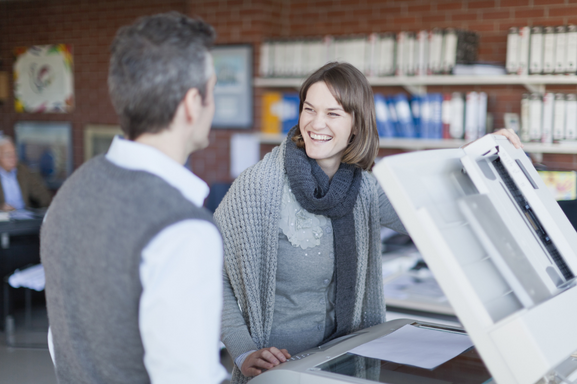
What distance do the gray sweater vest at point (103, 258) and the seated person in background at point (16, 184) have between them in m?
4.43

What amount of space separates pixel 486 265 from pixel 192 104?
1.75 ft

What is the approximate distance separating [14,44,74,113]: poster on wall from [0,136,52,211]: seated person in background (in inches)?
42.2

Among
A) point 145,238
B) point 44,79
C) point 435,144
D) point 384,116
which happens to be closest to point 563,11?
point 435,144

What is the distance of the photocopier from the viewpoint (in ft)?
2.88

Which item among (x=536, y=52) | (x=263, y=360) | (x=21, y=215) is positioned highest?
(x=536, y=52)

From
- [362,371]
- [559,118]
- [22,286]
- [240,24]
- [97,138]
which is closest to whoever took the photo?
[362,371]

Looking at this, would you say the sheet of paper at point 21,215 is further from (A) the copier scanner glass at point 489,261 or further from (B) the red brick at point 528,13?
(A) the copier scanner glass at point 489,261

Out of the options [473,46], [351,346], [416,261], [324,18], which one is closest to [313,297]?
[351,346]

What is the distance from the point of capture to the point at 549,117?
333 centimetres

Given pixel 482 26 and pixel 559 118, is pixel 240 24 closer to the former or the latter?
pixel 482 26

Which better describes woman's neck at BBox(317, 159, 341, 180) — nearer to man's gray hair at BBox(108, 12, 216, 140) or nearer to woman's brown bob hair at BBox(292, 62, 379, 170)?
woman's brown bob hair at BBox(292, 62, 379, 170)

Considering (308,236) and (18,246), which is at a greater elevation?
(308,236)

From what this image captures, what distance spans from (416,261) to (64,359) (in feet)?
8.08

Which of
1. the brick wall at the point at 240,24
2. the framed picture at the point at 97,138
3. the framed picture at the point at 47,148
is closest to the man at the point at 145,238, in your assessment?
the brick wall at the point at 240,24
